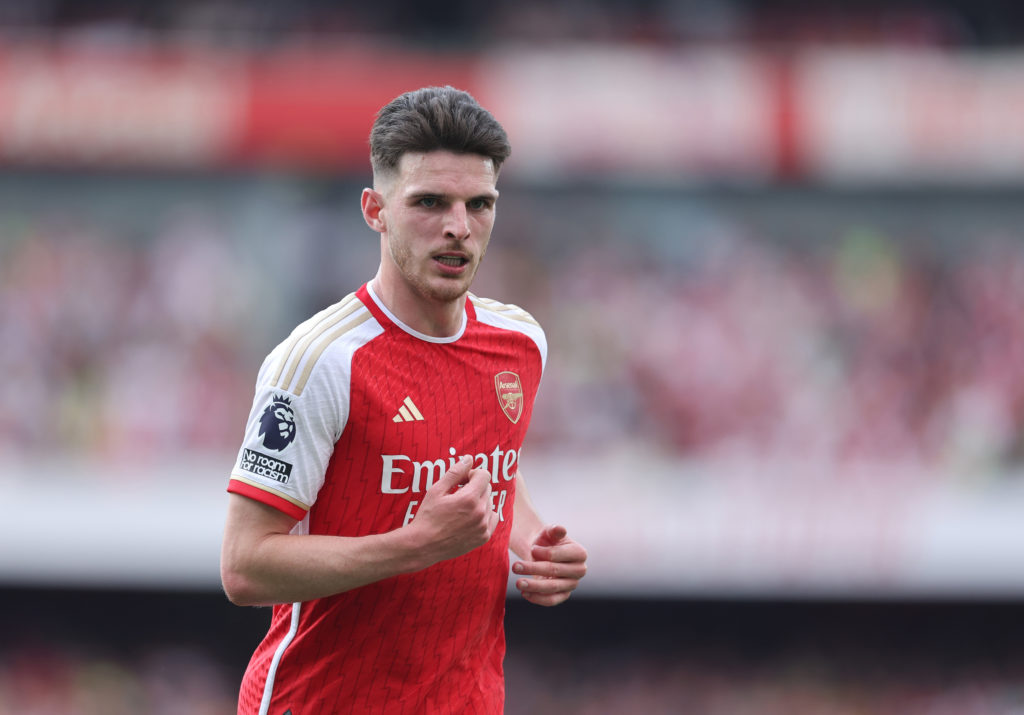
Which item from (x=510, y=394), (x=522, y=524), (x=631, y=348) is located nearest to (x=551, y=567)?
(x=522, y=524)

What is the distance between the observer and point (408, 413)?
2693 mm

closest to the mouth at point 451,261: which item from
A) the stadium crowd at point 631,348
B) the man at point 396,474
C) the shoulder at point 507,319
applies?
the man at point 396,474

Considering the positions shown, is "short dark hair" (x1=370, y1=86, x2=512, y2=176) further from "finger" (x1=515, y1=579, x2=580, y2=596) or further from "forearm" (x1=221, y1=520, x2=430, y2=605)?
"finger" (x1=515, y1=579, x2=580, y2=596)

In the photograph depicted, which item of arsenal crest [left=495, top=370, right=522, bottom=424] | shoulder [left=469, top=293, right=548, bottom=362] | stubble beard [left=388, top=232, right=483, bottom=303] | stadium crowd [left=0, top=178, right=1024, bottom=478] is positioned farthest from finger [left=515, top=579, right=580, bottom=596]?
stadium crowd [left=0, top=178, right=1024, bottom=478]

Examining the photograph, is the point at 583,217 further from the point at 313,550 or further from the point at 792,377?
the point at 313,550

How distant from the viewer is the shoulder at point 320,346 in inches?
102

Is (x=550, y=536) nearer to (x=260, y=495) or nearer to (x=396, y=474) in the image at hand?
(x=396, y=474)

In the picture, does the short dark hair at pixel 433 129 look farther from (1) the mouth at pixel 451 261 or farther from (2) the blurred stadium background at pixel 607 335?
(2) the blurred stadium background at pixel 607 335

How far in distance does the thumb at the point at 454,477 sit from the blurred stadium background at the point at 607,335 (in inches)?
265

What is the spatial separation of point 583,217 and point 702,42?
2.33 meters

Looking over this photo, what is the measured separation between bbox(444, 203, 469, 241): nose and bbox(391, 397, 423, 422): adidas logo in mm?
383

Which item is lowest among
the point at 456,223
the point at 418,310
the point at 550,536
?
the point at 550,536

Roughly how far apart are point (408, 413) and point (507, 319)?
53 cm

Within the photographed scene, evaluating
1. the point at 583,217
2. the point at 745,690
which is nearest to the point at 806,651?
the point at 745,690
